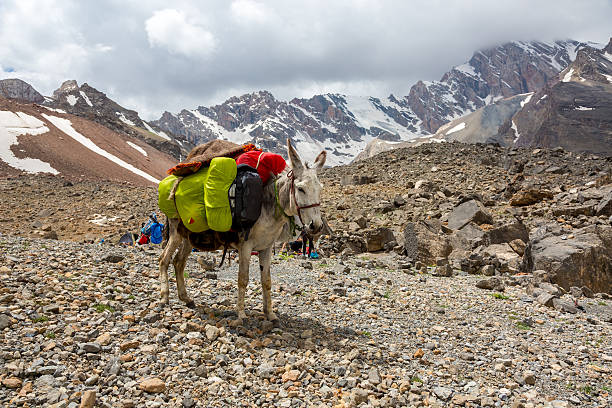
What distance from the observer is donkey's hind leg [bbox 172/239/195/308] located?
7344mm

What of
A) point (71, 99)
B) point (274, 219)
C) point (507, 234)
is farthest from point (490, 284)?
point (71, 99)

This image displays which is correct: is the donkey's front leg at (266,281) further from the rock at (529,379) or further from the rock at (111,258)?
the rock at (111,258)

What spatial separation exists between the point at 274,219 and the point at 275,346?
2053 mm

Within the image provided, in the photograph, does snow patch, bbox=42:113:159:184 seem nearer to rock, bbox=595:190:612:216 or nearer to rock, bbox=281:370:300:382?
rock, bbox=595:190:612:216

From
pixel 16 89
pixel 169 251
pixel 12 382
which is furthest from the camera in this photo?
pixel 16 89

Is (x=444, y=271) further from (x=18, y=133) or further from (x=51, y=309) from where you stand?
(x=18, y=133)

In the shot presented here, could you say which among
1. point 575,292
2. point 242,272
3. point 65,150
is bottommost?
point 575,292

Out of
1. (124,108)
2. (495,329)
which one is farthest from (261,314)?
(124,108)

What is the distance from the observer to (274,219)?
6.57 metres

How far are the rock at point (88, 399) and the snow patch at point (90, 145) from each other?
214 ft

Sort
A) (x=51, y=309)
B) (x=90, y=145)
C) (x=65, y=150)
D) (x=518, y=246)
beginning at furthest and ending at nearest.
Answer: (x=90, y=145) → (x=65, y=150) → (x=518, y=246) → (x=51, y=309)

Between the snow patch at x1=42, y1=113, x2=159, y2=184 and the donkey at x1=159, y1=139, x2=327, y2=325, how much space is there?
204ft

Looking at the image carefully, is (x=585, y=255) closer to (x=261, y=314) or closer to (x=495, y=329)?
(x=495, y=329)

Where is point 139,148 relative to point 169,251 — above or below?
above
